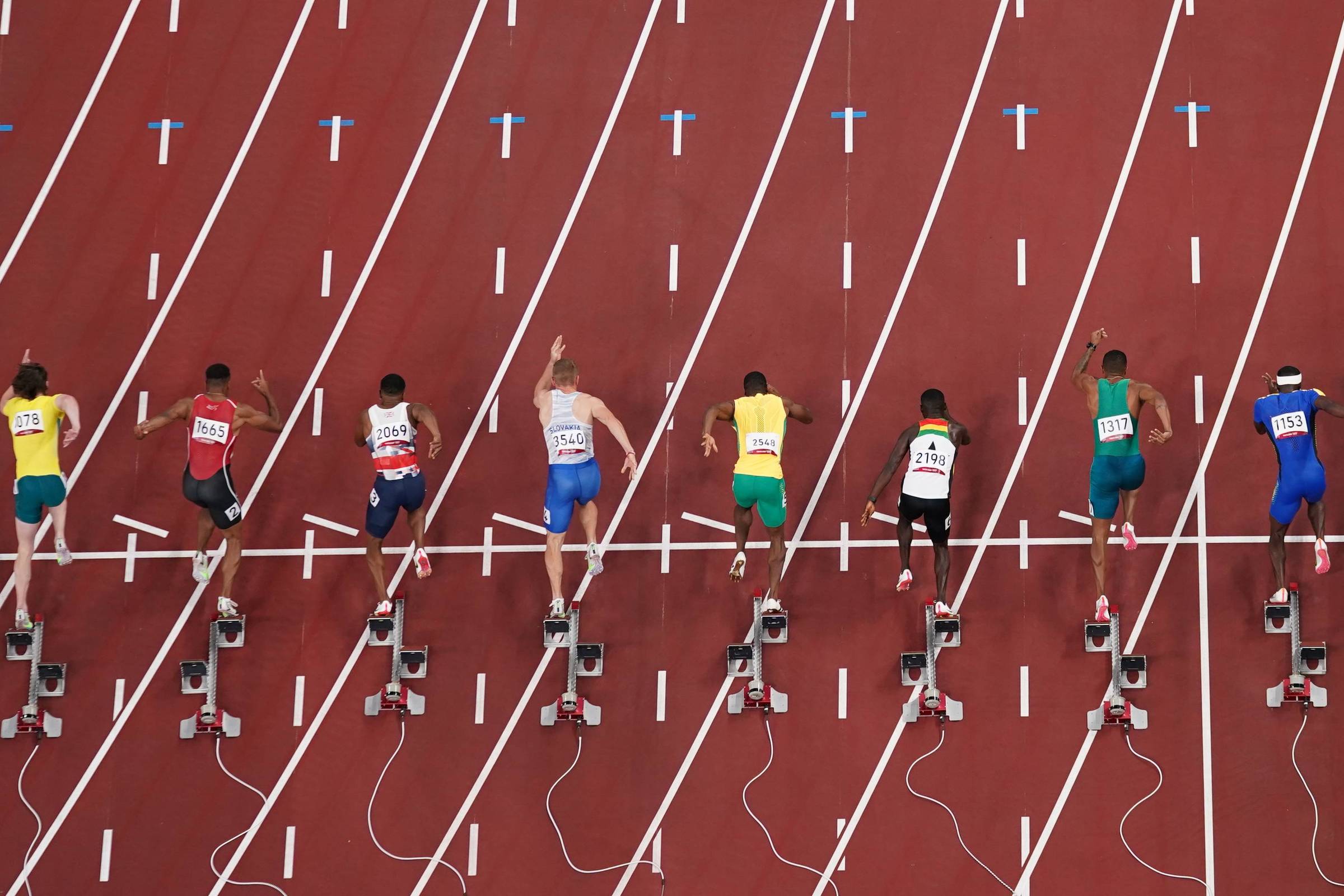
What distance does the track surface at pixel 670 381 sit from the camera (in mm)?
13031

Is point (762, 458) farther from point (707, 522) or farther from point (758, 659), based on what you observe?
point (758, 659)

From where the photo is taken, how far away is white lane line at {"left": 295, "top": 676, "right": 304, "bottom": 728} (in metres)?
13.4

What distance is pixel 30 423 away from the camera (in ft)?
43.5

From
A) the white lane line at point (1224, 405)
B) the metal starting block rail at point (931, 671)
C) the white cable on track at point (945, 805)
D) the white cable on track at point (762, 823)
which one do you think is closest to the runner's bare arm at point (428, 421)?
the white cable on track at point (762, 823)

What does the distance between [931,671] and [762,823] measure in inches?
75.2

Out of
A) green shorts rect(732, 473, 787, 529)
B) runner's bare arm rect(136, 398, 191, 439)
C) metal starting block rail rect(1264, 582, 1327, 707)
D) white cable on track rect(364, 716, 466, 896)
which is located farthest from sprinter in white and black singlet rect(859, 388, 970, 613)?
runner's bare arm rect(136, 398, 191, 439)

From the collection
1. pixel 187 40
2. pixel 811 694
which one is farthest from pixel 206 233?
pixel 811 694

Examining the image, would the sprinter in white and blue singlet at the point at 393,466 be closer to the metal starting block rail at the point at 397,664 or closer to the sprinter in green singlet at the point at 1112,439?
the metal starting block rail at the point at 397,664

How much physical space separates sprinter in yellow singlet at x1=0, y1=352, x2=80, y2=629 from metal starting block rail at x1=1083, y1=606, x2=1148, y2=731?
8802 mm

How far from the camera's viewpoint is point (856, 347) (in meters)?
14.0

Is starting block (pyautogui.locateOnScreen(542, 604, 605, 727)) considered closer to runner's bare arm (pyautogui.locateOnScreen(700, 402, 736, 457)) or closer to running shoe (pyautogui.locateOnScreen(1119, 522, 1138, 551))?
runner's bare arm (pyautogui.locateOnScreen(700, 402, 736, 457))

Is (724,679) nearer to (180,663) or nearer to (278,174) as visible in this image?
(180,663)

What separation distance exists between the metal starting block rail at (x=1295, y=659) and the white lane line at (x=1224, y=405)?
950 mm

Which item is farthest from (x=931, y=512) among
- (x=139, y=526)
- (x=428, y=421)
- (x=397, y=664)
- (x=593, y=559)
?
(x=139, y=526)
